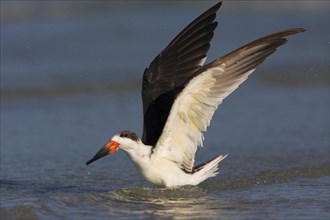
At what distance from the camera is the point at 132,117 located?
1130 cm

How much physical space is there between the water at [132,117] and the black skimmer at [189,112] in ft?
0.80

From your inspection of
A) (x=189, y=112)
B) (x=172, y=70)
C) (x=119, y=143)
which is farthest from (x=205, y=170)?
(x=172, y=70)

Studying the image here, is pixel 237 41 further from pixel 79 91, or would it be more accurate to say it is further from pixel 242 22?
pixel 79 91

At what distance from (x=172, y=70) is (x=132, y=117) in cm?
292

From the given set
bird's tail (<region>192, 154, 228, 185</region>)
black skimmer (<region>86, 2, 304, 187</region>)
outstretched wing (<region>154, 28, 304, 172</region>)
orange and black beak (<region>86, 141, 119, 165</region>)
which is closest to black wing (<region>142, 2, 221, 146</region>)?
black skimmer (<region>86, 2, 304, 187</region>)

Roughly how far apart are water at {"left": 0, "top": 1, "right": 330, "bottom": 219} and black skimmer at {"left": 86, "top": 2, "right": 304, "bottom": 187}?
0.24 meters

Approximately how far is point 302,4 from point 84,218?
13256 mm

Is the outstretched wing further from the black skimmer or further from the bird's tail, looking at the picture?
the bird's tail

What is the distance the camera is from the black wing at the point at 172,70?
7910 mm

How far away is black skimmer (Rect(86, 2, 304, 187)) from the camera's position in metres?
7.60

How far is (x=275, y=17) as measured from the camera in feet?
59.1

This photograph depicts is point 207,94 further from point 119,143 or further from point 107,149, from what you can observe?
point 107,149

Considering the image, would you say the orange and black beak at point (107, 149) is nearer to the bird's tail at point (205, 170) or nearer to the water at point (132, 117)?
the water at point (132, 117)

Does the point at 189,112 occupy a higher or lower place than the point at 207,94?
lower
